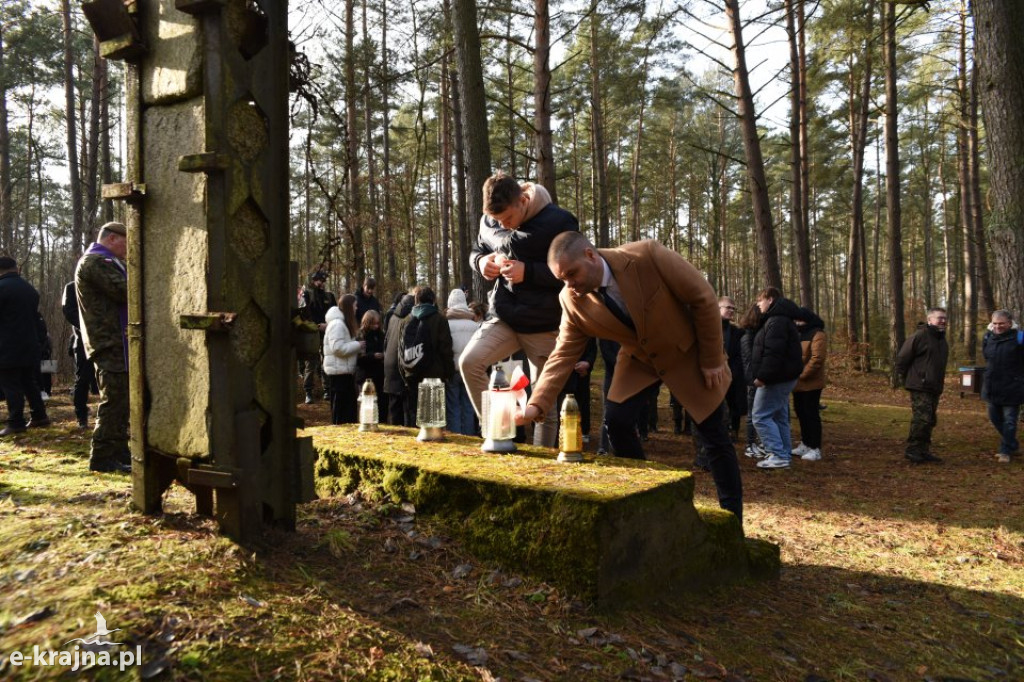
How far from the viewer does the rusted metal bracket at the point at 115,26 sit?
2932 mm

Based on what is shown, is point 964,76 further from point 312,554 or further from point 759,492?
point 312,554

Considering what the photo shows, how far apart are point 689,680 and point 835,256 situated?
52.6 meters

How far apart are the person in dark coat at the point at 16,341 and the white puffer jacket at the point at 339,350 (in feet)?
12.0

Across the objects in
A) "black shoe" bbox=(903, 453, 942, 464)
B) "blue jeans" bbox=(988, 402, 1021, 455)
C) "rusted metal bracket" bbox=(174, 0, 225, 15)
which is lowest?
"black shoe" bbox=(903, 453, 942, 464)

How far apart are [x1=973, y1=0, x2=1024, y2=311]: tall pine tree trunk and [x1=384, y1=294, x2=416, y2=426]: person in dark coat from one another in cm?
935

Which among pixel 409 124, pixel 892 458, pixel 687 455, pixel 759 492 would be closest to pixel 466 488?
pixel 759 492

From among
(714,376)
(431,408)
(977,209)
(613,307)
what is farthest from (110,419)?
(977,209)

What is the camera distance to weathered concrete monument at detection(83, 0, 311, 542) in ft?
9.16

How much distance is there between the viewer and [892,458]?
9.40 metres

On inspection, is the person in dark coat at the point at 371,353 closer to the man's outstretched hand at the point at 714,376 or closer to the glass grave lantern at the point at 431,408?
the glass grave lantern at the point at 431,408

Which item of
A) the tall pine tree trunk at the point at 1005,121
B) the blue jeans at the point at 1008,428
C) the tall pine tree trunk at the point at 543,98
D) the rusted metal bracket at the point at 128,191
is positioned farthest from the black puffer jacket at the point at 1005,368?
the rusted metal bracket at the point at 128,191

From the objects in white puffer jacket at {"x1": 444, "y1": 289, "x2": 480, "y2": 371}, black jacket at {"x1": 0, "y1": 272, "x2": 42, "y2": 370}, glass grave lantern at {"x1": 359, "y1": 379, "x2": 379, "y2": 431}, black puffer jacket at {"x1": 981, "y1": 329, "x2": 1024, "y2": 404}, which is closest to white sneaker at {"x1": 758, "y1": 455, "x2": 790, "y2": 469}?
black puffer jacket at {"x1": 981, "y1": 329, "x2": 1024, "y2": 404}

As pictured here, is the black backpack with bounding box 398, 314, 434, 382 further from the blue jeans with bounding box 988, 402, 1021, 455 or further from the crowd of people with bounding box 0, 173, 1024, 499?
the blue jeans with bounding box 988, 402, 1021, 455

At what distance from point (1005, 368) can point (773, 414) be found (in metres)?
3.39
